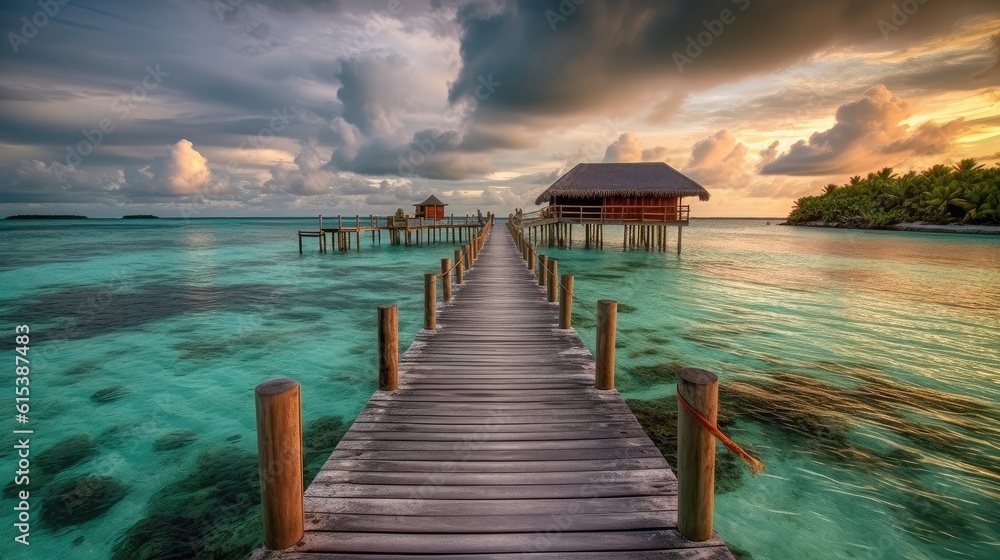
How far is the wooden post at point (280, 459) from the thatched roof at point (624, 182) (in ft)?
99.0

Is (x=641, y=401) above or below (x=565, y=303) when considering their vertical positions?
below

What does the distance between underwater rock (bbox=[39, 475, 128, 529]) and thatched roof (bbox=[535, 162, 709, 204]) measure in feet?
94.7

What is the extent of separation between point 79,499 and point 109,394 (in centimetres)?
387

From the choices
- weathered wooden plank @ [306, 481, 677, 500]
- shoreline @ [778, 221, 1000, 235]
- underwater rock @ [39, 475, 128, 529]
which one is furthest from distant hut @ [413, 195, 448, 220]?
shoreline @ [778, 221, 1000, 235]

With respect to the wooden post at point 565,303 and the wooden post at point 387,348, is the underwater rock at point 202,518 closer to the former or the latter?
the wooden post at point 387,348

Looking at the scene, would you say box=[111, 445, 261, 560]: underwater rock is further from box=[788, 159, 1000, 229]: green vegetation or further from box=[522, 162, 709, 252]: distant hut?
box=[788, 159, 1000, 229]: green vegetation

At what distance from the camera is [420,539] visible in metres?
2.67

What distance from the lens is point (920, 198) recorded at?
5834 centimetres

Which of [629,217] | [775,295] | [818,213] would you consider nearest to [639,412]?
[775,295]

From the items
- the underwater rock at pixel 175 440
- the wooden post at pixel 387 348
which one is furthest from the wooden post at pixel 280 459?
the underwater rock at pixel 175 440

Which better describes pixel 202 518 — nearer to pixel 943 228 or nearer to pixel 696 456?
pixel 696 456

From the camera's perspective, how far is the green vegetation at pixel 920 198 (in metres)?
50.0

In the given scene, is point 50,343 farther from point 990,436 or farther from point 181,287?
point 990,436

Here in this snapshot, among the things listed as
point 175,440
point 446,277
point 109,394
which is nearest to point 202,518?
point 175,440
